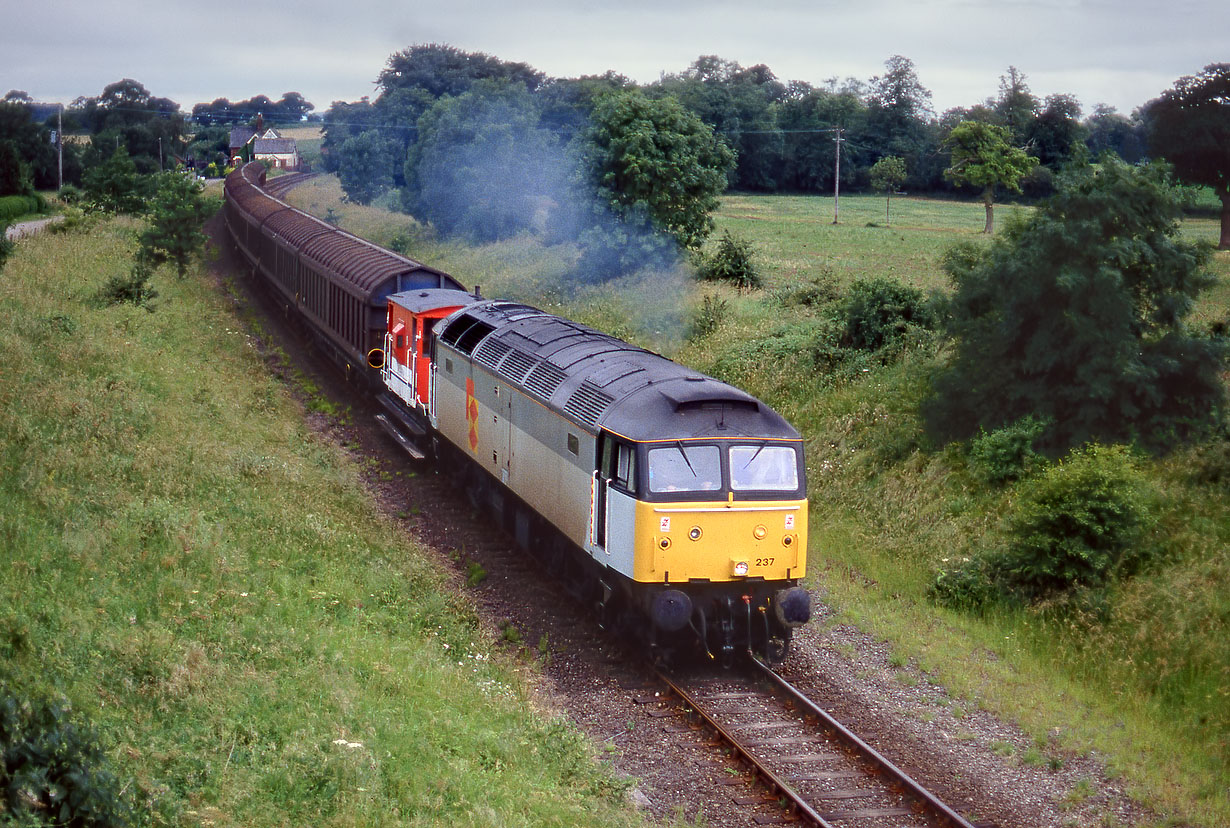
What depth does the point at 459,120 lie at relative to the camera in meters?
50.3

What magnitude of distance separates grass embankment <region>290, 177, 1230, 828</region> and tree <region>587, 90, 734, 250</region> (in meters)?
2.84

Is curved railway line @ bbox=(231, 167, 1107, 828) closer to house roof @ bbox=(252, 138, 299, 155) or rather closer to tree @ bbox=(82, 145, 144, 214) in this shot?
tree @ bbox=(82, 145, 144, 214)

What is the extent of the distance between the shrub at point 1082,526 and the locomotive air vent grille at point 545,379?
676cm

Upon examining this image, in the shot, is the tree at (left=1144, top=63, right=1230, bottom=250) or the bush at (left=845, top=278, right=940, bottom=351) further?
the tree at (left=1144, top=63, right=1230, bottom=250)

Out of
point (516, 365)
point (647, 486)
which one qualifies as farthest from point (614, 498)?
point (516, 365)

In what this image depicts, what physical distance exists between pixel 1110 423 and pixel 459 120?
38.3 meters

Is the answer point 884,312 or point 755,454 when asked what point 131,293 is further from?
point 755,454

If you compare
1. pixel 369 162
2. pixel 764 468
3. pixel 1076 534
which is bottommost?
pixel 1076 534

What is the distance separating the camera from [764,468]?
13000 mm

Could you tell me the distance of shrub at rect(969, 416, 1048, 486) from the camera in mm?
18016

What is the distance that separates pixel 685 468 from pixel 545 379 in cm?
350

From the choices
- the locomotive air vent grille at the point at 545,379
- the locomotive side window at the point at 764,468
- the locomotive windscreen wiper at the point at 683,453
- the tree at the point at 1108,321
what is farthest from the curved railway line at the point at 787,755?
the tree at the point at 1108,321

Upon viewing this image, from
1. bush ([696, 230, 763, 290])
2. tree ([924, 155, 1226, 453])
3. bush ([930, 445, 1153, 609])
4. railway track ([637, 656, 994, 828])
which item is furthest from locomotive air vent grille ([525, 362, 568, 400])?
bush ([696, 230, 763, 290])

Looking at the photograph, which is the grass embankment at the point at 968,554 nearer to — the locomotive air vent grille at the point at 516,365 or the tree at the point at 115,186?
the locomotive air vent grille at the point at 516,365
